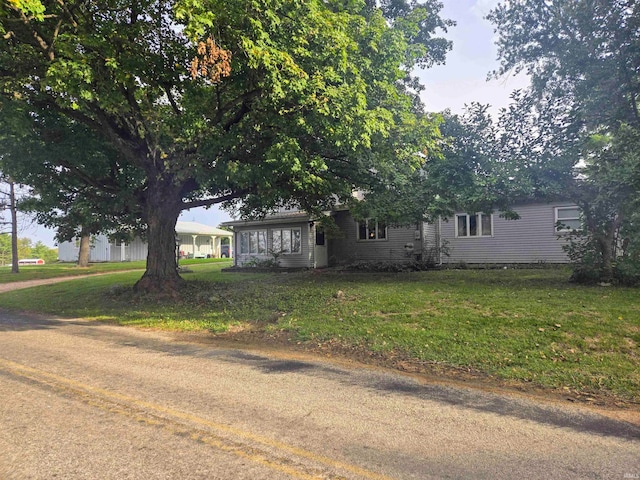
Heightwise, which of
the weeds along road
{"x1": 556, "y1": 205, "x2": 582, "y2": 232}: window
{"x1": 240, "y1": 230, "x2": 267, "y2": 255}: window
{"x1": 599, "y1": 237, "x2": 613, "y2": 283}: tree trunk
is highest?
{"x1": 556, "y1": 205, "x2": 582, "y2": 232}: window

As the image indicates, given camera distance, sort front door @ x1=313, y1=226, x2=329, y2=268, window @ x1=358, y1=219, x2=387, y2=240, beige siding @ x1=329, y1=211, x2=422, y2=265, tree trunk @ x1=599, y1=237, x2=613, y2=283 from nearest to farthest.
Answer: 1. tree trunk @ x1=599, y1=237, x2=613, y2=283
2. beige siding @ x1=329, y1=211, x2=422, y2=265
3. window @ x1=358, y1=219, x2=387, y2=240
4. front door @ x1=313, y1=226, x2=329, y2=268

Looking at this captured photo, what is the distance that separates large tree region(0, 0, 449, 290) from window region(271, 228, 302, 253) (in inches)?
329

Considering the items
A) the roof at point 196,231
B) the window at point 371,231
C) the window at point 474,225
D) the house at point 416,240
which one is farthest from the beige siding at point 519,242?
the roof at point 196,231

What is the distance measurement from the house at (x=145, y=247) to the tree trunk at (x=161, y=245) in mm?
18564

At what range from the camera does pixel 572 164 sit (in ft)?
35.4

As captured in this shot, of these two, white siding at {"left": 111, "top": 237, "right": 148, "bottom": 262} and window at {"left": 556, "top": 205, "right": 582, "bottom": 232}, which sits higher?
window at {"left": 556, "top": 205, "right": 582, "bottom": 232}

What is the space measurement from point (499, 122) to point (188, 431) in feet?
37.3

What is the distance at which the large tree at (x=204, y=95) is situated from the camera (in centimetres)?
790

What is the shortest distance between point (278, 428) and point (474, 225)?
17.5m

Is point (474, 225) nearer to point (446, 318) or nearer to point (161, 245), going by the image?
point (446, 318)

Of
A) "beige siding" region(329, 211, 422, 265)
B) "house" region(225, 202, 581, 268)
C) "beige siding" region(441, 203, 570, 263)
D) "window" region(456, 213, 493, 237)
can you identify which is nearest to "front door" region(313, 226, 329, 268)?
"house" region(225, 202, 581, 268)

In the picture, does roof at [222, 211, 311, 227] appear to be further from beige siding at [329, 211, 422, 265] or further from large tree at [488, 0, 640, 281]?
large tree at [488, 0, 640, 281]

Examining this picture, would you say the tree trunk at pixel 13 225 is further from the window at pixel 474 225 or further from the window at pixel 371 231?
the window at pixel 474 225

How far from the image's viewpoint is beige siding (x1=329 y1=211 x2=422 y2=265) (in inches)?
808
